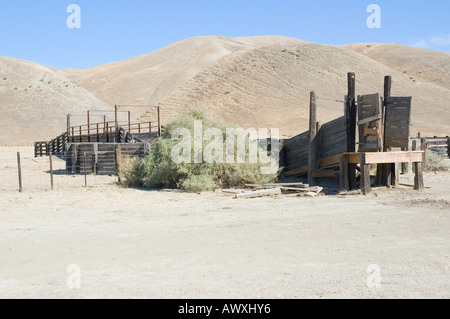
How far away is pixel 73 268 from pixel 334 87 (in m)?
60.4

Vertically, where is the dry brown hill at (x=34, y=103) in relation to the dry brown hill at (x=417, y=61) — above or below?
below

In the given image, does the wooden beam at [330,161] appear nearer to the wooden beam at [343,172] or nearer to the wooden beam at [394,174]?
the wooden beam at [343,172]

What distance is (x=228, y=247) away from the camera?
26.8ft

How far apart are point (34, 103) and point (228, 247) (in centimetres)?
7610

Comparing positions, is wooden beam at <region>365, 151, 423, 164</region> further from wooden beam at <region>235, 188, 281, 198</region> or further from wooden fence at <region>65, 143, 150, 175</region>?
wooden fence at <region>65, 143, 150, 175</region>

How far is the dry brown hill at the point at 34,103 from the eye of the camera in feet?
232

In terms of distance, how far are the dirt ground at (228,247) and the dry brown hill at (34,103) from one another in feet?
195

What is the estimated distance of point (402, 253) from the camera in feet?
24.8

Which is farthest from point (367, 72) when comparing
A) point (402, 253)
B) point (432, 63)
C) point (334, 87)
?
point (402, 253)

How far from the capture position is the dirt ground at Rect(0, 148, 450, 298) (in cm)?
604

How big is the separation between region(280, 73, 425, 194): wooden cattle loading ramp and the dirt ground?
4.17 ft

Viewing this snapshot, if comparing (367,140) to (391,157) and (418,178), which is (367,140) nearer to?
(391,157)

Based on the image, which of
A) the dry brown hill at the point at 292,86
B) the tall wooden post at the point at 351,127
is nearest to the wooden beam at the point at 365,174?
the tall wooden post at the point at 351,127
